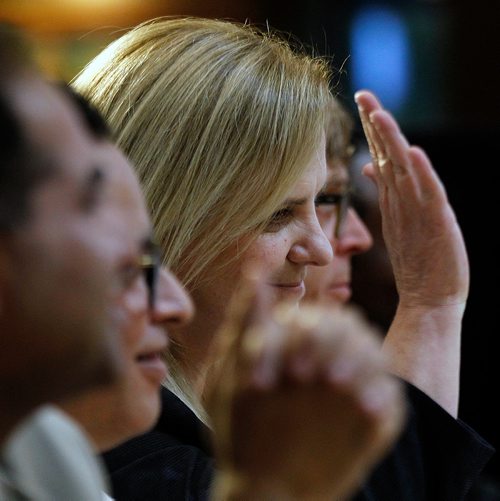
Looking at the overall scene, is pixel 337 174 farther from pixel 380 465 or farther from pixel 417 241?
pixel 380 465

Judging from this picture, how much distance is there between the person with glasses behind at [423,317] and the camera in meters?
1.85

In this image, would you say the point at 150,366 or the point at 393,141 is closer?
the point at 150,366

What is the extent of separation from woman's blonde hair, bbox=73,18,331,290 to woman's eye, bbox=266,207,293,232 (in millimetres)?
28

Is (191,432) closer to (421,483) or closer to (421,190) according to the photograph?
(421,483)

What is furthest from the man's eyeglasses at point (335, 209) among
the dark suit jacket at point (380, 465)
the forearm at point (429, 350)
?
the dark suit jacket at point (380, 465)

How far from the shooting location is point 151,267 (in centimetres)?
106

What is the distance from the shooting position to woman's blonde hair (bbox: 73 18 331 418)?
1.94 metres

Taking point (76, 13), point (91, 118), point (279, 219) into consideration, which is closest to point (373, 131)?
point (279, 219)

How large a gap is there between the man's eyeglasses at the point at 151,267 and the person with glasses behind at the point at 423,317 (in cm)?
84

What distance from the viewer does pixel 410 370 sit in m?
2.03

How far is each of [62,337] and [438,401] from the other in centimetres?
118

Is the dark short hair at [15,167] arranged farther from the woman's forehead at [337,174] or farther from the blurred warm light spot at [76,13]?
the blurred warm light spot at [76,13]

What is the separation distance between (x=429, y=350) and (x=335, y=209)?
717mm

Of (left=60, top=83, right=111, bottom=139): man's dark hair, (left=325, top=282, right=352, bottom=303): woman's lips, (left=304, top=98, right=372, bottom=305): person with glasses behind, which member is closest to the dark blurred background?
(left=304, top=98, right=372, bottom=305): person with glasses behind
